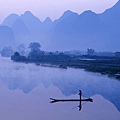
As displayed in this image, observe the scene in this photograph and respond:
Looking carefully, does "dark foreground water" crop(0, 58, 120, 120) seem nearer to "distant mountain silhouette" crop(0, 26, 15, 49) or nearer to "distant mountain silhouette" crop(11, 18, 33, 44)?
"distant mountain silhouette" crop(0, 26, 15, 49)

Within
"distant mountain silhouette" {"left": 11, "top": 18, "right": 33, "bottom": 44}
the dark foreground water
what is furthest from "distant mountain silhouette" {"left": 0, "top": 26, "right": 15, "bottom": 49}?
the dark foreground water

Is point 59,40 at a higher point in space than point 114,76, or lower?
higher

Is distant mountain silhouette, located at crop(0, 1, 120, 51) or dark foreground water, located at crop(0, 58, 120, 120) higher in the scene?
distant mountain silhouette, located at crop(0, 1, 120, 51)

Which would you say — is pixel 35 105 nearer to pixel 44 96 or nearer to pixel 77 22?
pixel 44 96

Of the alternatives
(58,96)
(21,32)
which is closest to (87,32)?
(21,32)

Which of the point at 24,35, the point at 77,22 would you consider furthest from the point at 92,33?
the point at 24,35

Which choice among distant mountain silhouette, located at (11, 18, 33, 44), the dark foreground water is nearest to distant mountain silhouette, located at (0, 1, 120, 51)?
distant mountain silhouette, located at (11, 18, 33, 44)

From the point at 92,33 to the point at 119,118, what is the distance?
3487 inches

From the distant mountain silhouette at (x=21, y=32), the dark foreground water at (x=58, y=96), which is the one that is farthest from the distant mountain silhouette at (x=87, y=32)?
the dark foreground water at (x=58, y=96)

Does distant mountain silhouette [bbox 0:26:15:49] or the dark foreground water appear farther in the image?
distant mountain silhouette [bbox 0:26:15:49]

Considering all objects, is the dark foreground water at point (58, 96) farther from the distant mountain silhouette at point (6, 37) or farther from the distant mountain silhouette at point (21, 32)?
the distant mountain silhouette at point (21, 32)

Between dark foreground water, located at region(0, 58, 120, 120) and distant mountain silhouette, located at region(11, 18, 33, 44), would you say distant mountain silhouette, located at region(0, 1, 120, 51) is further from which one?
dark foreground water, located at region(0, 58, 120, 120)

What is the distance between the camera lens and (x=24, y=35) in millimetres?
Answer: 106875

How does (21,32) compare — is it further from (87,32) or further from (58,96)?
(58,96)
